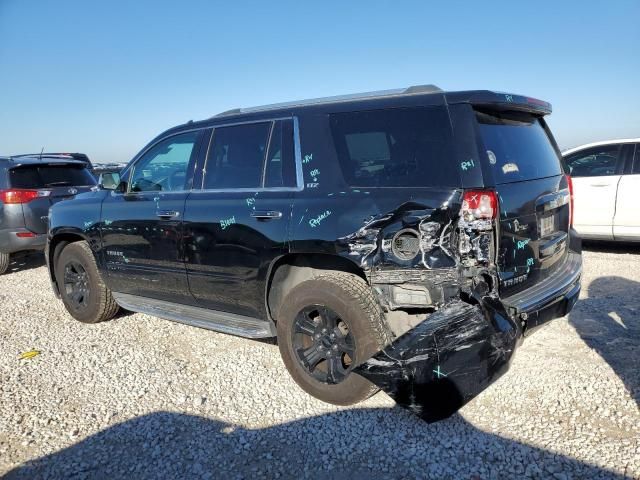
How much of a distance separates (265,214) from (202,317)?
1.16 m

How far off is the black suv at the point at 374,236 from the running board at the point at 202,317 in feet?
0.05

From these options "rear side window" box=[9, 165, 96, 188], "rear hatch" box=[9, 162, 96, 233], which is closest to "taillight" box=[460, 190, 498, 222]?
"rear hatch" box=[9, 162, 96, 233]

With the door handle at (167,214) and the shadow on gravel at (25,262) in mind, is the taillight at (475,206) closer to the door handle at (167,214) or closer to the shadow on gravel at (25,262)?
the door handle at (167,214)

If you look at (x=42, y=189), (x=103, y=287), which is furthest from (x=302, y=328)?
(x=42, y=189)

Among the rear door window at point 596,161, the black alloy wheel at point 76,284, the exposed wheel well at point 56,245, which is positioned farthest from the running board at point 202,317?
the rear door window at point 596,161

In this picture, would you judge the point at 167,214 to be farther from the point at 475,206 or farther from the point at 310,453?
the point at 475,206

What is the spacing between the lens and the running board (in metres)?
3.74

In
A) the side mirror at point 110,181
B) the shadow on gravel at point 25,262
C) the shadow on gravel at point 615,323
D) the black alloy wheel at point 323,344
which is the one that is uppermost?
the side mirror at point 110,181

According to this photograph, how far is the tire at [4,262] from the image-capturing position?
7719 millimetres

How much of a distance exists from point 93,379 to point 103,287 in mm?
1368

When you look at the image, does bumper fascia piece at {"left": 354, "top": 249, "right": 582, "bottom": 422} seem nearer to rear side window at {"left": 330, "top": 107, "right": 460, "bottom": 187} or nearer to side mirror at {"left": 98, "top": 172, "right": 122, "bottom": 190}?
rear side window at {"left": 330, "top": 107, "right": 460, "bottom": 187}

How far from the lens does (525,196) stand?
10.3ft

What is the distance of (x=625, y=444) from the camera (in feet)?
8.90

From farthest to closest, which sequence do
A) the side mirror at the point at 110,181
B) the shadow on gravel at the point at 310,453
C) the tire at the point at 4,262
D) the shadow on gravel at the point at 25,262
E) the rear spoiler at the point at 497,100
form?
1. the shadow on gravel at the point at 25,262
2. the tire at the point at 4,262
3. the side mirror at the point at 110,181
4. the rear spoiler at the point at 497,100
5. the shadow on gravel at the point at 310,453
